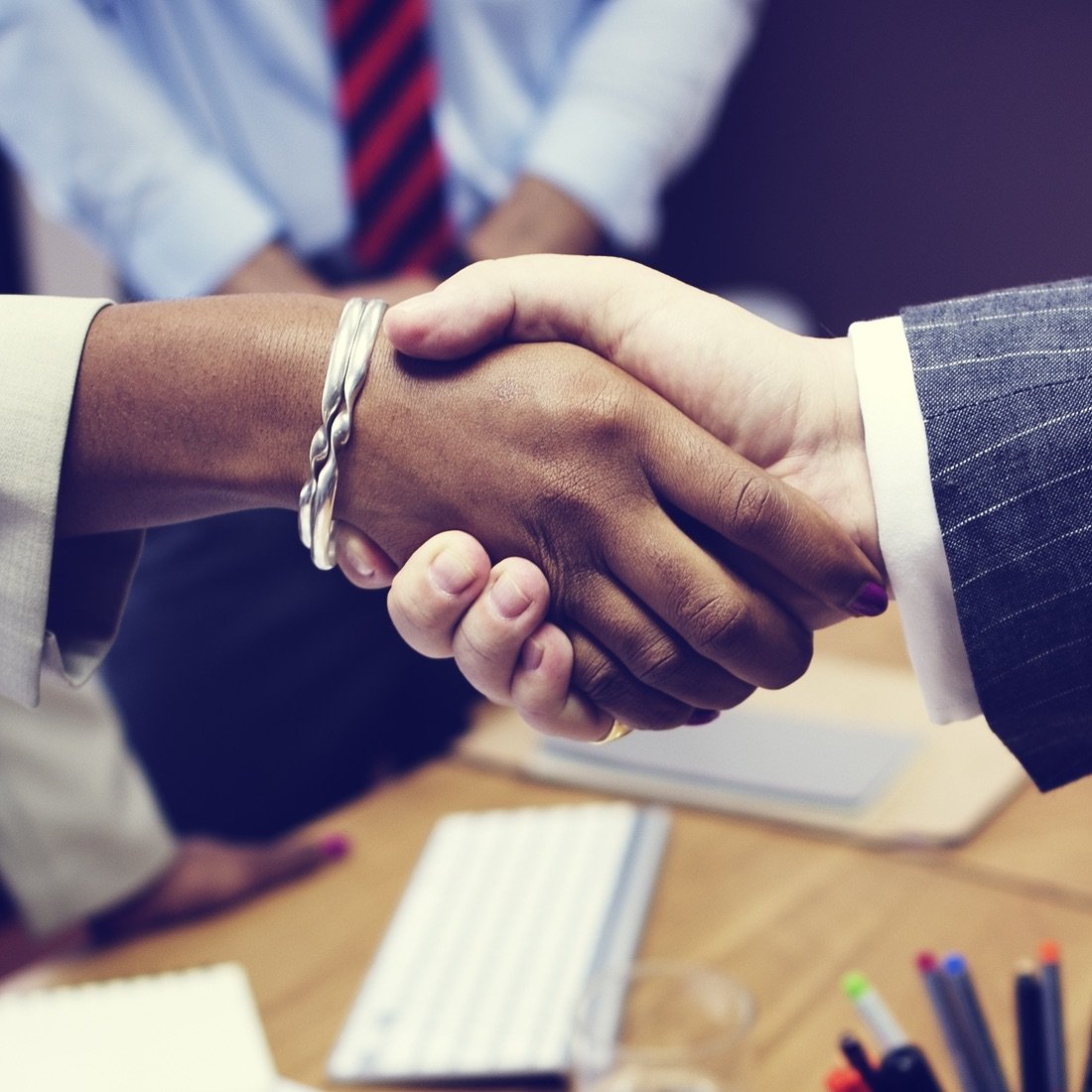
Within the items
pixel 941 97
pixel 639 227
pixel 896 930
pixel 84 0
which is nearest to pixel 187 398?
pixel 896 930

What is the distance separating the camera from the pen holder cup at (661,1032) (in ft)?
2.17

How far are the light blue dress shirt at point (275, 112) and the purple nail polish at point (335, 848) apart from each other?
0.67m

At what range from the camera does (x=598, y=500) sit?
0.69m

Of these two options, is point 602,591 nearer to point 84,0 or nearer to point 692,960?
point 692,960

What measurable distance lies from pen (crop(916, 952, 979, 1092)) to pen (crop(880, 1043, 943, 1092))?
7cm

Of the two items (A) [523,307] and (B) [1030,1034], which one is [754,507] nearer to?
(A) [523,307]

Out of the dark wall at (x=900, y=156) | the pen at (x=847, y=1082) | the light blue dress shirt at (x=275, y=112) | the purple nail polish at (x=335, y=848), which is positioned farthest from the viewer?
the dark wall at (x=900, y=156)

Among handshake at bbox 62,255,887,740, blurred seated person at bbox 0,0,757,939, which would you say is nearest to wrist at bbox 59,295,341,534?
handshake at bbox 62,255,887,740

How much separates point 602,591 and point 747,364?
0.16 meters

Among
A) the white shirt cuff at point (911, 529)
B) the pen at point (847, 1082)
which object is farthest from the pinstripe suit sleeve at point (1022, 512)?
the pen at point (847, 1082)

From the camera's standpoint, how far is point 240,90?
143 centimetres

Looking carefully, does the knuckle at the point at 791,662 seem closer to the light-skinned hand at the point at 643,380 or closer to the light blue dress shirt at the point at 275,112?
the light-skinned hand at the point at 643,380

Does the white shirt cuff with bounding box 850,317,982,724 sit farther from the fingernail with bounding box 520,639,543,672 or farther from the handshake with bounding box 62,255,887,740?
the fingernail with bounding box 520,639,543,672

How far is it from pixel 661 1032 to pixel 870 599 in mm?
273
